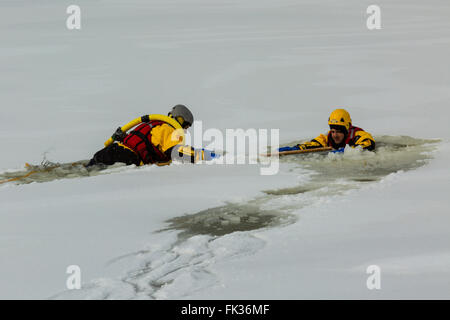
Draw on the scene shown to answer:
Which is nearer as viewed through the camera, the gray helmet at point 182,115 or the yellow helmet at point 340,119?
the gray helmet at point 182,115

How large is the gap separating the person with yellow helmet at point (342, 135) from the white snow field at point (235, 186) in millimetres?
275

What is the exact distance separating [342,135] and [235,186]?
2.24 meters

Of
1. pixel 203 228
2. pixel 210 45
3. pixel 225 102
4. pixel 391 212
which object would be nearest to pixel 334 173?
pixel 391 212

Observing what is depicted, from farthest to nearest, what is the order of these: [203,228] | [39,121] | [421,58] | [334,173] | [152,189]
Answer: [421,58]
[39,121]
[334,173]
[152,189]
[203,228]

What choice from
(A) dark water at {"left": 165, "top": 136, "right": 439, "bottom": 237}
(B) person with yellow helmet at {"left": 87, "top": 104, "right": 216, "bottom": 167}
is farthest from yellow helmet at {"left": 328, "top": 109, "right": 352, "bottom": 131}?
(B) person with yellow helmet at {"left": 87, "top": 104, "right": 216, "bottom": 167}

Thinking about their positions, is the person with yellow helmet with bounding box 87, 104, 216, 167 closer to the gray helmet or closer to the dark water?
the gray helmet

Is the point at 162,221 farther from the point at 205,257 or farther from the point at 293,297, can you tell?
the point at 293,297

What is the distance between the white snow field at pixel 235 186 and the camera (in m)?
5.17

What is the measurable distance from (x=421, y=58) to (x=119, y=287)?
14370 millimetres

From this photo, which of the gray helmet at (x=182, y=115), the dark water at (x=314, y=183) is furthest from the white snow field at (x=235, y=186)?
the gray helmet at (x=182, y=115)

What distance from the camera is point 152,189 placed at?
25.2ft

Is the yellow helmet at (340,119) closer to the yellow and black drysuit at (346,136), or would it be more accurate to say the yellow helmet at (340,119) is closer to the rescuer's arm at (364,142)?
the yellow and black drysuit at (346,136)

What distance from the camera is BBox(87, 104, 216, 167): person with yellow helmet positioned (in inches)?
338
